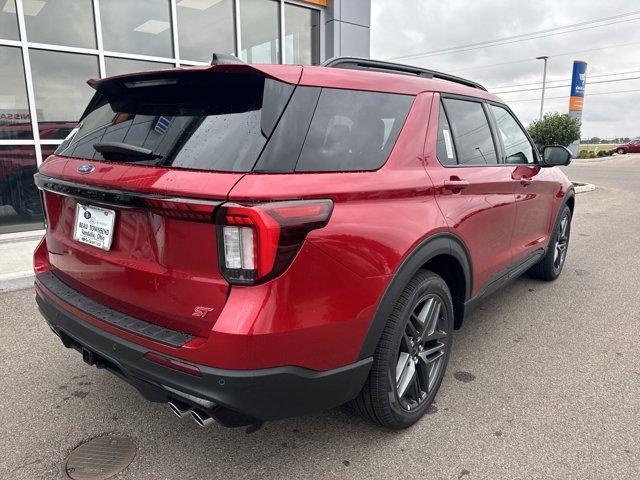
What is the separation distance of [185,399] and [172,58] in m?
7.70

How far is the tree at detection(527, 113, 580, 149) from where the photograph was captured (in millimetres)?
14172

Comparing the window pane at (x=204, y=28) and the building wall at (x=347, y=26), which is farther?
the building wall at (x=347, y=26)

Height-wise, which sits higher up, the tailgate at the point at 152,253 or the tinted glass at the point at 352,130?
the tinted glass at the point at 352,130

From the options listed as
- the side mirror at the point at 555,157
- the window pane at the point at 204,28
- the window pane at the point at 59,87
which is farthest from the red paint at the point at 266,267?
the window pane at the point at 204,28

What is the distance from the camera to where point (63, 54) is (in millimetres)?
7211

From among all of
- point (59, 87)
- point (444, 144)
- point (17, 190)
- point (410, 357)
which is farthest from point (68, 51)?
point (410, 357)

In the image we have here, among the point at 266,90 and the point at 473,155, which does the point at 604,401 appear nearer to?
the point at 473,155

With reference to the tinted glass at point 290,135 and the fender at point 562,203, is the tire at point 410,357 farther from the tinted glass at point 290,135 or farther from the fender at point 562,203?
the fender at point 562,203

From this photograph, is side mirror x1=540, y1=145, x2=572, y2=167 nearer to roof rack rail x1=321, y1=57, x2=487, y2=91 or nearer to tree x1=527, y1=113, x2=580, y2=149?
roof rack rail x1=321, y1=57, x2=487, y2=91

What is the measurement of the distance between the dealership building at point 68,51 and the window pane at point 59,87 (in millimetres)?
14

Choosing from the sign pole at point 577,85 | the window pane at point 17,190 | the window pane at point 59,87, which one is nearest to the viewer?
the window pane at point 17,190

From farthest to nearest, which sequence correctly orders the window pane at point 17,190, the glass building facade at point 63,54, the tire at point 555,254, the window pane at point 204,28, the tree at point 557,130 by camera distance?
the tree at point 557,130 → the window pane at point 204,28 → the window pane at point 17,190 → the glass building facade at point 63,54 → the tire at point 555,254

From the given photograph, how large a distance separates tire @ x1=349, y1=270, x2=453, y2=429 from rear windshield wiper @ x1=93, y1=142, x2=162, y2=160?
1.29 m

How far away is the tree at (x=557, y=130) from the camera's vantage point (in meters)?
14.2
